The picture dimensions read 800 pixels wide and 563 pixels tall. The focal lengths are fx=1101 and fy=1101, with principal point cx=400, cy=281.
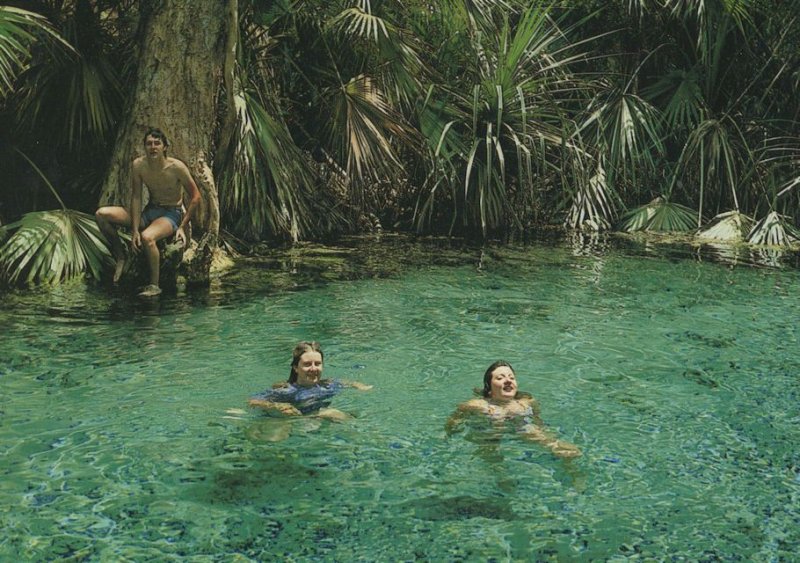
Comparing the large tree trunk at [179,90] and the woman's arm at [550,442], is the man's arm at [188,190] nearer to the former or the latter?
the large tree trunk at [179,90]

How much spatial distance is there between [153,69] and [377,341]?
3.97 m

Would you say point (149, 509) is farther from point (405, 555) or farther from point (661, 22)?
point (661, 22)

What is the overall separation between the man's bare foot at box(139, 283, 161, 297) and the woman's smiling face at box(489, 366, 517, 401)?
14.3 ft

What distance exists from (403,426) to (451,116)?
773cm

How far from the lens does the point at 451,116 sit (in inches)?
538

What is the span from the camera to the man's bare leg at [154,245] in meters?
9.92

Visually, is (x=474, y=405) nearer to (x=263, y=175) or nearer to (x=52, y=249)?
(x=52, y=249)

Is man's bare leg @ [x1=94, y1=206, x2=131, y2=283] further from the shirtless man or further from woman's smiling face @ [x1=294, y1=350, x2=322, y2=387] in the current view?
woman's smiling face @ [x1=294, y1=350, x2=322, y2=387]

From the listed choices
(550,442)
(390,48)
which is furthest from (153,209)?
(550,442)

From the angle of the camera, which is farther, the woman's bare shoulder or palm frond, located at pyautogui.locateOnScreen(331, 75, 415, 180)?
palm frond, located at pyautogui.locateOnScreen(331, 75, 415, 180)

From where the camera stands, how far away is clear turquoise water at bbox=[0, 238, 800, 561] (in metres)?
4.93

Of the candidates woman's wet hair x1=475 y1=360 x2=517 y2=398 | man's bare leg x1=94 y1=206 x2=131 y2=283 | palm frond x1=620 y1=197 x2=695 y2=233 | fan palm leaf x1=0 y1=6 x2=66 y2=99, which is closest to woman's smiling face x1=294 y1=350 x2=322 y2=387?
woman's wet hair x1=475 y1=360 x2=517 y2=398

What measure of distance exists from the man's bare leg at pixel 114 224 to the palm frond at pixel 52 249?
0.20m

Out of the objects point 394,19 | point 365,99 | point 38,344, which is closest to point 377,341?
point 38,344
